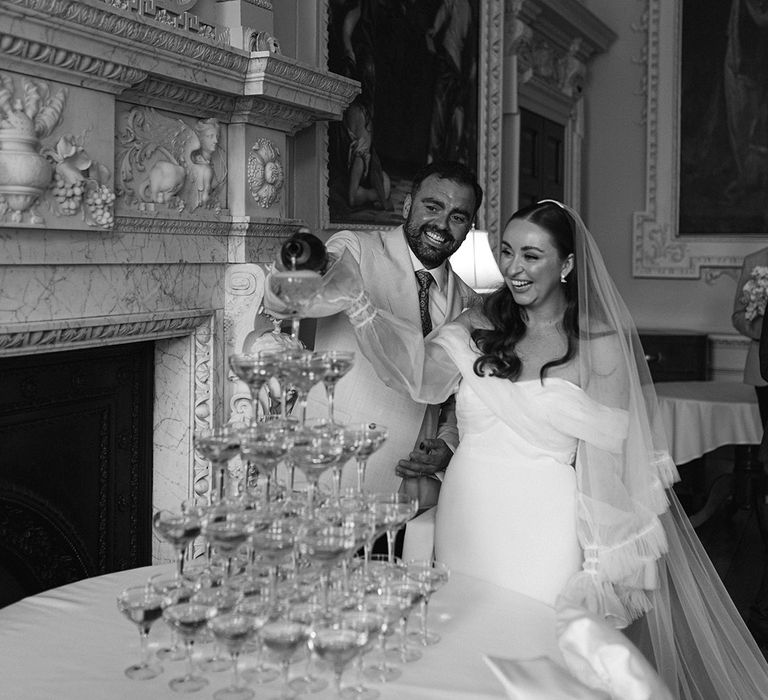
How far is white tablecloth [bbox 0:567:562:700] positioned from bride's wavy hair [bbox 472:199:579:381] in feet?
2.58

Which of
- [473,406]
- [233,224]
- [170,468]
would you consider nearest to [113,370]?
[170,468]

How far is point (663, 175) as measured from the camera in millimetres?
9594

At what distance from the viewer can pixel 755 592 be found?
552 cm

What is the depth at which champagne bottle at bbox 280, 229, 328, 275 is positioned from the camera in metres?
2.44

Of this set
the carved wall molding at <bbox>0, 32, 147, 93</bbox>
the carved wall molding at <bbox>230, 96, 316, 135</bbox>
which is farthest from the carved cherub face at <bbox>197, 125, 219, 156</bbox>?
the carved wall molding at <bbox>0, 32, 147, 93</bbox>

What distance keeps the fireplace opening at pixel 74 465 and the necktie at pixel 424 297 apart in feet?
3.91

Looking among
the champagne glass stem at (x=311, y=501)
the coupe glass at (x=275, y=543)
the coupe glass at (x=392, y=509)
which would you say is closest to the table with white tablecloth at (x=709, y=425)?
the coupe glass at (x=392, y=509)

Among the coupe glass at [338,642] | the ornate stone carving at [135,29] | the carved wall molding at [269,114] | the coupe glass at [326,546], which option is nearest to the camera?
the coupe glass at [338,642]

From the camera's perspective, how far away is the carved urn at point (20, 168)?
296 centimetres

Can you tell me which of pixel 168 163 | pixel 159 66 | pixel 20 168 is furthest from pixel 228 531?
pixel 168 163

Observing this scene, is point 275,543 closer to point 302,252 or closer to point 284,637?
point 284,637

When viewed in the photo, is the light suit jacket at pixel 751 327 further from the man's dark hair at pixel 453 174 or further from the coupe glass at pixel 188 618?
the coupe glass at pixel 188 618

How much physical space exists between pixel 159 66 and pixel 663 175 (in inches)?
276

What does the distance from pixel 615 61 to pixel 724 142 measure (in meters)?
1.34
